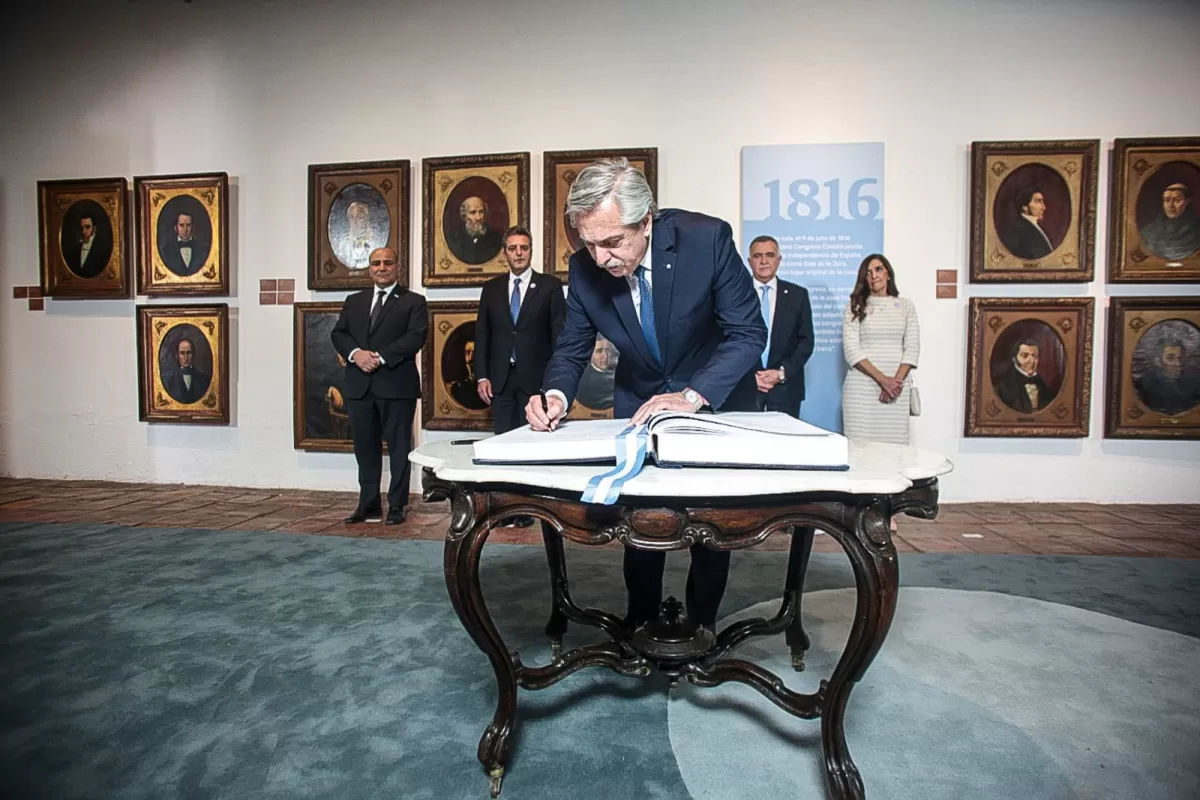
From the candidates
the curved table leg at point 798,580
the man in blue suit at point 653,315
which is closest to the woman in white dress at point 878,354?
the curved table leg at point 798,580

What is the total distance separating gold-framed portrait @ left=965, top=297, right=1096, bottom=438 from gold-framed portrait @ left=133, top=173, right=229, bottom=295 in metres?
6.47

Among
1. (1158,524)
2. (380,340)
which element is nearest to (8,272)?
(380,340)

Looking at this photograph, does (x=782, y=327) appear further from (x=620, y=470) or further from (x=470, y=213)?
(x=620, y=470)

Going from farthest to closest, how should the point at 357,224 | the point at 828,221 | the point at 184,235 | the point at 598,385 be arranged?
the point at 184,235 → the point at 357,224 → the point at 598,385 → the point at 828,221

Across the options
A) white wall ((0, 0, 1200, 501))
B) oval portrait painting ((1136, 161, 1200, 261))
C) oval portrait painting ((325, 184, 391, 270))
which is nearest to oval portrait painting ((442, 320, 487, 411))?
white wall ((0, 0, 1200, 501))

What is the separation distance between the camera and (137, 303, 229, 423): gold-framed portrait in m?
6.19

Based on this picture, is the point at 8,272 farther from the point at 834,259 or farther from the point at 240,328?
the point at 834,259

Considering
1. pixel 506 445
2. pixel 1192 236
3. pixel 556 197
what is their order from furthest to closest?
pixel 556 197, pixel 1192 236, pixel 506 445

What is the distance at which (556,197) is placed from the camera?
566 centimetres

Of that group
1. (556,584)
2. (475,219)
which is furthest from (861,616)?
(475,219)

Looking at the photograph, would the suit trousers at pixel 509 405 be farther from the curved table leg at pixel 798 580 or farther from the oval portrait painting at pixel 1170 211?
the oval portrait painting at pixel 1170 211

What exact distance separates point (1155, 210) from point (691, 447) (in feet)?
19.1

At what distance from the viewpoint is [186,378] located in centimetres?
626

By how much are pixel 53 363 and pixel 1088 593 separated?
27.9ft
